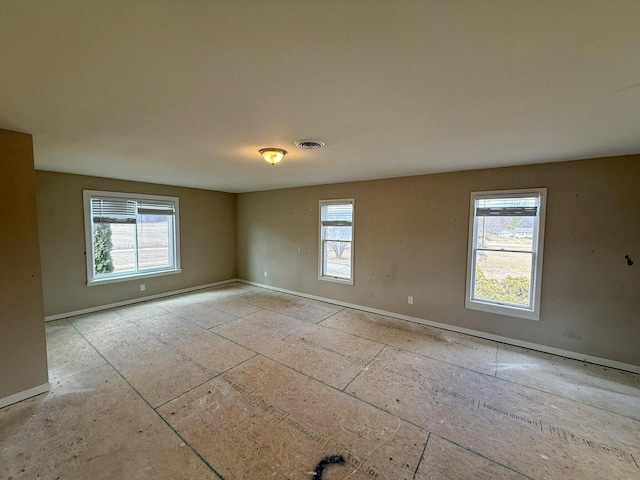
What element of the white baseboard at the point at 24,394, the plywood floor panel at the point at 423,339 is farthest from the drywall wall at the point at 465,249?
the white baseboard at the point at 24,394

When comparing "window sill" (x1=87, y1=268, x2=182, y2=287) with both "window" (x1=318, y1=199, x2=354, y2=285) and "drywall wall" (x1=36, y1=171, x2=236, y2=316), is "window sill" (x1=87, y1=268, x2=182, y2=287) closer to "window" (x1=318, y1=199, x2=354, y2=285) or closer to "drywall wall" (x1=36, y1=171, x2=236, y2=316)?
"drywall wall" (x1=36, y1=171, x2=236, y2=316)

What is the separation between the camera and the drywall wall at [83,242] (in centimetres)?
392

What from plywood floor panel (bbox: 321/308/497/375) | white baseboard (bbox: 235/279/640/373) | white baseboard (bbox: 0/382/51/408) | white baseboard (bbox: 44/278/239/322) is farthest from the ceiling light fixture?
white baseboard (bbox: 44/278/239/322)

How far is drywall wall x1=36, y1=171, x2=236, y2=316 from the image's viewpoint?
3.92 meters

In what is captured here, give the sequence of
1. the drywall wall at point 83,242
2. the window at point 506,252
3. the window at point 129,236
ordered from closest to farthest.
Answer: the window at point 506,252 → the drywall wall at point 83,242 → the window at point 129,236

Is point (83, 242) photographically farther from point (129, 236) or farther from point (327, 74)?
point (327, 74)

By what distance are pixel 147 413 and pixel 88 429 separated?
0.38 m

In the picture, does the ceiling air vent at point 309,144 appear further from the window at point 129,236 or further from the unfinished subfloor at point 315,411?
the window at point 129,236

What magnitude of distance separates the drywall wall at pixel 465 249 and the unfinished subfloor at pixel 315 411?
1.45 ft

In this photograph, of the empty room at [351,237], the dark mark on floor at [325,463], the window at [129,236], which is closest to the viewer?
the empty room at [351,237]

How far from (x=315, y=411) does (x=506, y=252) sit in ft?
10.3

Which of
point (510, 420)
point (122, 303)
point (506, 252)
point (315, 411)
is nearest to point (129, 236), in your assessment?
point (122, 303)

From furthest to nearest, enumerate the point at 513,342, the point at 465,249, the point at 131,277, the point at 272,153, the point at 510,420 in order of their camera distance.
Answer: the point at 131,277, the point at 465,249, the point at 513,342, the point at 272,153, the point at 510,420

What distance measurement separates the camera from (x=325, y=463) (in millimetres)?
1672
